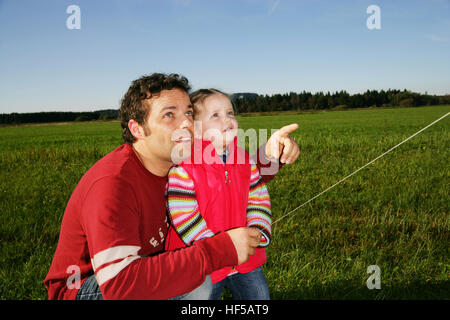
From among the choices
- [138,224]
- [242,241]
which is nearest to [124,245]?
[138,224]

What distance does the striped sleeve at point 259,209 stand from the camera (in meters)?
1.59

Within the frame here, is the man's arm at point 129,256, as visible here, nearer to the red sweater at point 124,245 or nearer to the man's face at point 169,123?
the red sweater at point 124,245

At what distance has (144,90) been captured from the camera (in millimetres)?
1608

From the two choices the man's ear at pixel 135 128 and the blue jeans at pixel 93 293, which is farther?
the man's ear at pixel 135 128

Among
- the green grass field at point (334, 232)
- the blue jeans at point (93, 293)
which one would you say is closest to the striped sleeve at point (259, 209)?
the blue jeans at point (93, 293)

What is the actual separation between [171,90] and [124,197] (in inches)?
24.2

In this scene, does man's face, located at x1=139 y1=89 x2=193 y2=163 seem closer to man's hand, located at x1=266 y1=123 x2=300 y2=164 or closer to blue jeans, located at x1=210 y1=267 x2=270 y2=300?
man's hand, located at x1=266 y1=123 x2=300 y2=164

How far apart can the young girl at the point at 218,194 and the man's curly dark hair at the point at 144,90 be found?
184mm

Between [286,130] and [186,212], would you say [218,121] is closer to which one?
[286,130]

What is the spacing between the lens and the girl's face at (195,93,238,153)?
1715mm

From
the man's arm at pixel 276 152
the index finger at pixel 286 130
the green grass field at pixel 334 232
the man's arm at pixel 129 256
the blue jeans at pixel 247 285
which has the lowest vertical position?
the green grass field at pixel 334 232

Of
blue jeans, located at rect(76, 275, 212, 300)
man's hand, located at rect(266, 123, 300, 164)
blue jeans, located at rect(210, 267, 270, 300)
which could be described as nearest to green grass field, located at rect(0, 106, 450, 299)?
blue jeans, located at rect(210, 267, 270, 300)

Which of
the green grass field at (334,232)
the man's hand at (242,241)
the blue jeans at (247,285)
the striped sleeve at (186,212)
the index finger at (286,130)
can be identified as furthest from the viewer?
the green grass field at (334,232)
